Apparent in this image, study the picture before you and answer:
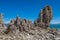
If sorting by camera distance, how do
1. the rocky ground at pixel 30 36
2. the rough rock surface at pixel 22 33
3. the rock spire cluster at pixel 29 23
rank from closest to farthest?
1. the rocky ground at pixel 30 36
2. the rough rock surface at pixel 22 33
3. the rock spire cluster at pixel 29 23

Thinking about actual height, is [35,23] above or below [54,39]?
above

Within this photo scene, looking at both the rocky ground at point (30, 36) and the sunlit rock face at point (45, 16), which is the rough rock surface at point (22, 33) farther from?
the sunlit rock face at point (45, 16)

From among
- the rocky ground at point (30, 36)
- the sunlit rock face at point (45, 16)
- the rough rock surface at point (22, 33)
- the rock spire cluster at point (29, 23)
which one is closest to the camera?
the rocky ground at point (30, 36)

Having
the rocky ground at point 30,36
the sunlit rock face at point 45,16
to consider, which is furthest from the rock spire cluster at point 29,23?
the rocky ground at point 30,36

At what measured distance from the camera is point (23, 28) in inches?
1967

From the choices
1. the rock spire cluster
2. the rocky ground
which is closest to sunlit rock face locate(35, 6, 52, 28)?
the rock spire cluster

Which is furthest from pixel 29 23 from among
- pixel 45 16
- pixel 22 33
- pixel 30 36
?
pixel 45 16

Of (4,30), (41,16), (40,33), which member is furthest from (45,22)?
A: (4,30)

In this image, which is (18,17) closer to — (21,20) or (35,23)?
(21,20)

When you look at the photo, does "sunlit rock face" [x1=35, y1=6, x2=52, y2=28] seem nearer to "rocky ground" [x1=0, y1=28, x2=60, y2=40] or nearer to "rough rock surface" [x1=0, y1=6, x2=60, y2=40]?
"rough rock surface" [x1=0, y1=6, x2=60, y2=40]

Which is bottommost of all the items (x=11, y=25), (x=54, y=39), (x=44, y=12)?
(x=54, y=39)

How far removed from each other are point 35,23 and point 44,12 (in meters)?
5.32

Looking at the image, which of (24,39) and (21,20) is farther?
(21,20)

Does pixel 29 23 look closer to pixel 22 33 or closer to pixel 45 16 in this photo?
pixel 22 33
